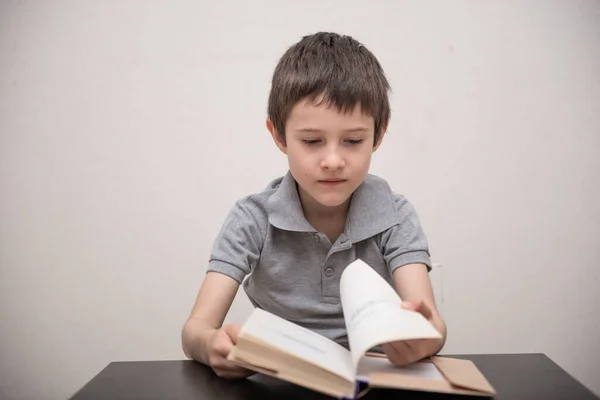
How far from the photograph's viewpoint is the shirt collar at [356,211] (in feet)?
2.53

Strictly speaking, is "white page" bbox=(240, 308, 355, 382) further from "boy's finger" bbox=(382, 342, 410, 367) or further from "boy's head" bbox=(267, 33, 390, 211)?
"boy's head" bbox=(267, 33, 390, 211)

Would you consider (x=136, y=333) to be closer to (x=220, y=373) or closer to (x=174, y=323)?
(x=174, y=323)

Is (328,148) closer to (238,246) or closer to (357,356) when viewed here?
(238,246)

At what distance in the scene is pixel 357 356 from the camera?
0.45 m

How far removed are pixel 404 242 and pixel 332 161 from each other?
20cm

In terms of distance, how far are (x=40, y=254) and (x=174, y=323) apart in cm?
40

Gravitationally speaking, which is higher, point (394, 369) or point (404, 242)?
point (404, 242)

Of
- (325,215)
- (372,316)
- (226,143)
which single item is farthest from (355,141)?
(226,143)

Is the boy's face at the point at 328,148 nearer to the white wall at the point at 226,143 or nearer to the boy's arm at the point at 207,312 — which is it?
the boy's arm at the point at 207,312

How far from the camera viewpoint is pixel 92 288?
126cm

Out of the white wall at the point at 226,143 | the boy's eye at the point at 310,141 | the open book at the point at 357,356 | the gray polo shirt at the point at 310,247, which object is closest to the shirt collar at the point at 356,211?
the gray polo shirt at the point at 310,247

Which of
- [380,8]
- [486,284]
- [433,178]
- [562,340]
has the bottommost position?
[562,340]

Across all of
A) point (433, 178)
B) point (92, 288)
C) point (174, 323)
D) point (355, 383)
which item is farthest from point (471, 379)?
point (92, 288)

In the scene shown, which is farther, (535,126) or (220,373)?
(535,126)
